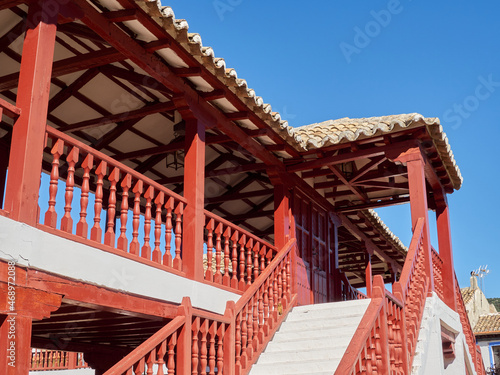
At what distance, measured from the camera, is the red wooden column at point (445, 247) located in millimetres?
9625

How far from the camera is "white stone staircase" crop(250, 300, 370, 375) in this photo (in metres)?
6.66

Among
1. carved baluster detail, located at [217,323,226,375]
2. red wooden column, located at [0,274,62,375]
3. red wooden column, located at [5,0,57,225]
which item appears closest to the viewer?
red wooden column, located at [0,274,62,375]

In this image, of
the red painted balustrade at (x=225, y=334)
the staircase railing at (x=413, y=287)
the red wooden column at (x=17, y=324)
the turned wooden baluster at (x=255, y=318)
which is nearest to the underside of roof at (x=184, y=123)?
the staircase railing at (x=413, y=287)

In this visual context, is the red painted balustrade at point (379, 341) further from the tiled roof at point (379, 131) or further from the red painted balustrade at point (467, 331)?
the red painted balustrade at point (467, 331)

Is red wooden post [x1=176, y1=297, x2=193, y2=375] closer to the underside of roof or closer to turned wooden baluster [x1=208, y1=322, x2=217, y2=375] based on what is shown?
turned wooden baluster [x1=208, y1=322, x2=217, y2=375]

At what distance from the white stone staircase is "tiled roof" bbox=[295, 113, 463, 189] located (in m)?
2.31

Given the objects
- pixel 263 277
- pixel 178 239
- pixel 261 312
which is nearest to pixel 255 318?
pixel 261 312

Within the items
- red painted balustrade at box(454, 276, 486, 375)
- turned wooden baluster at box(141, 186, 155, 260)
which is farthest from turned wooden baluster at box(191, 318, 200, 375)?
red painted balustrade at box(454, 276, 486, 375)

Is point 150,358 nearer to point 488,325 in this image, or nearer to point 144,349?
point 144,349

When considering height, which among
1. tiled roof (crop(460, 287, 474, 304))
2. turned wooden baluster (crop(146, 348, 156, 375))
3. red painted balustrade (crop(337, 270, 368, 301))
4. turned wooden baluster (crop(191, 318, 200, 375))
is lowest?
turned wooden baluster (crop(146, 348, 156, 375))

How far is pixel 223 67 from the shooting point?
21.6 ft

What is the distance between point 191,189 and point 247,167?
2727 millimetres

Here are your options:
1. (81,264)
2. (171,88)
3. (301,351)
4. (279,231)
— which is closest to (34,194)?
(81,264)

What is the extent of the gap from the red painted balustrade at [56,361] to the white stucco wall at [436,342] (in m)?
7.83
